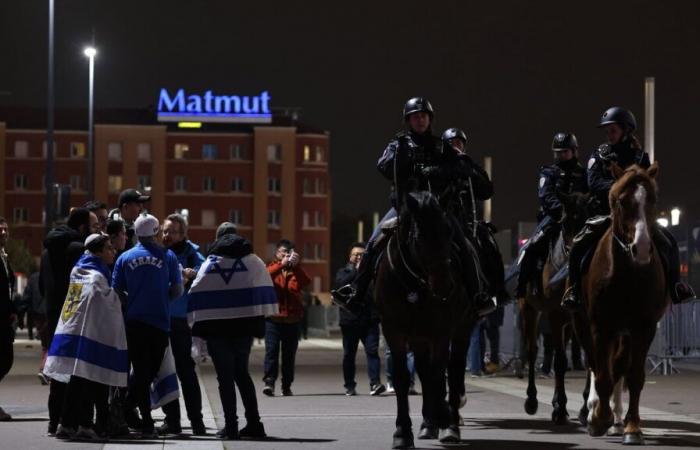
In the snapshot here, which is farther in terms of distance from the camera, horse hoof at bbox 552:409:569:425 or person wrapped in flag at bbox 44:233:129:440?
horse hoof at bbox 552:409:569:425

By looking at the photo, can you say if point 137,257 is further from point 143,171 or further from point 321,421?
point 143,171

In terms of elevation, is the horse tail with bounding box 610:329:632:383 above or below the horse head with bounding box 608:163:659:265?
below

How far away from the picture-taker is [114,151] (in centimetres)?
13762

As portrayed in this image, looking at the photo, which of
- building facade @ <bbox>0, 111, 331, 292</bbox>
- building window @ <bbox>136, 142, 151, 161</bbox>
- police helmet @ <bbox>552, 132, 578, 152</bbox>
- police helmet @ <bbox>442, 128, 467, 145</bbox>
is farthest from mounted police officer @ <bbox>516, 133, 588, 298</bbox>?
building window @ <bbox>136, 142, 151, 161</bbox>

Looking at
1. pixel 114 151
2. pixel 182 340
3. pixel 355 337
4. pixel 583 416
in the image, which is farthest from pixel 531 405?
pixel 114 151

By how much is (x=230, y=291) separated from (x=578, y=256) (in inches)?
125

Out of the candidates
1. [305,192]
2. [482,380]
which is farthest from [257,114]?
[482,380]

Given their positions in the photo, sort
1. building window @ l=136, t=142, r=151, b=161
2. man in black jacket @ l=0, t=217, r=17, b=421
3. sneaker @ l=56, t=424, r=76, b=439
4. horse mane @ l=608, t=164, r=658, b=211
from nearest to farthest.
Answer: horse mane @ l=608, t=164, r=658, b=211
sneaker @ l=56, t=424, r=76, b=439
man in black jacket @ l=0, t=217, r=17, b=421
building window @ l=136, t=142, r=151, b=161

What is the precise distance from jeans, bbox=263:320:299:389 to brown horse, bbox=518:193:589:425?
492 centimetres

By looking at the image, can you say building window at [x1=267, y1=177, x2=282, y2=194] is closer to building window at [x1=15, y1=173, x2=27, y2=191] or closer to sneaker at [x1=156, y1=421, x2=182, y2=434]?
building window at [x1=15, y1=173, x2=27, y2=191]

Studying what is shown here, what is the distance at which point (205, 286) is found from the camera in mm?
13766

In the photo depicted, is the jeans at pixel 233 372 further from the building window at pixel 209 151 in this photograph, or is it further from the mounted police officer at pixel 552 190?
the building window at pixel 209 151

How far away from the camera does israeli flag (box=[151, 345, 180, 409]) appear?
45.7 ft

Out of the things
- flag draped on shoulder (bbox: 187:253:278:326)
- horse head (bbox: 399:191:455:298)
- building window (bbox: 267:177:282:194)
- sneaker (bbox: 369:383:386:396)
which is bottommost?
sneaker (bbox: 369:383:386:396)
